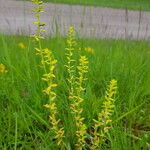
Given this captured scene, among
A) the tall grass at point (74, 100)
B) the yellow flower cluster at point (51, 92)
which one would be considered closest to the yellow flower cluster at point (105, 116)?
the tall grass at point (74, 100)

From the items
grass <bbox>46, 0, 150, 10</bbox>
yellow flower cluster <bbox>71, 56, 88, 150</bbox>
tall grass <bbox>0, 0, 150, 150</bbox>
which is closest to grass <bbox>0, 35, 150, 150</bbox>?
tall grass <bbox>0, 0, 150, 150</bbox>

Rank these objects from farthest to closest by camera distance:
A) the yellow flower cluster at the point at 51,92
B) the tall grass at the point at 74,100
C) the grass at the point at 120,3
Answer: the grass at the point at 120,3 < the tall grass at the point at 74,100 < the yellow flower cluster at the point at 51,92

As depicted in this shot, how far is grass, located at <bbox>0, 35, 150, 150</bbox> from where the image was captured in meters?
2.26

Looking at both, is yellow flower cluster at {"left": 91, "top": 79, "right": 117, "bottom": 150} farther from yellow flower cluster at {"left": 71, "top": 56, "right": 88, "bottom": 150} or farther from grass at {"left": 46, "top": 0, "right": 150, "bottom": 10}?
grass at {"left": 46, "top": 0, "right": 150, "bottom": 10}

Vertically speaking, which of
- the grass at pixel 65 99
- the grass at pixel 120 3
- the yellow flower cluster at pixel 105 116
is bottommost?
the grass at pixel 120 3

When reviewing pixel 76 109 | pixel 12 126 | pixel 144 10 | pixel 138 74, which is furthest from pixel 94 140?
pixel 144 10

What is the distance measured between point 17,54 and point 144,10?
9.45 metres

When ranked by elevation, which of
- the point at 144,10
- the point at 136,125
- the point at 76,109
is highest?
the point at 76,109

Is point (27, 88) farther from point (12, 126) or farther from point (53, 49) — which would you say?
point (53, 49)

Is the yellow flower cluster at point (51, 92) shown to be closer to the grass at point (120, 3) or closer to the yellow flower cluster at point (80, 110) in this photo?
the yellow flower cluster at point (80, 110)

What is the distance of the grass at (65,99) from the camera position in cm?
226

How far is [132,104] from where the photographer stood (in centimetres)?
258

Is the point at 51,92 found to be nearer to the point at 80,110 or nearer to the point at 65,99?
the point at 80,110

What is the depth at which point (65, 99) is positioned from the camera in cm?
255
